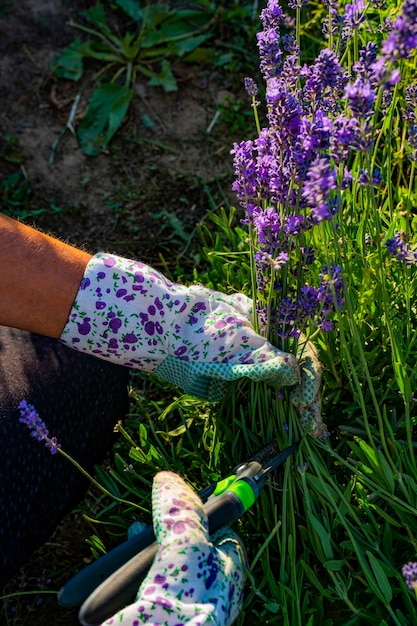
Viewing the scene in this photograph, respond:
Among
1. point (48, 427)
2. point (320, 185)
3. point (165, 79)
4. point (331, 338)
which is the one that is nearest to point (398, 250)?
point (320, 185)

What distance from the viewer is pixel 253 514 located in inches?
68.4

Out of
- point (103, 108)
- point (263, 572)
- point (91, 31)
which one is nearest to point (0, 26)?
point (91, 31)

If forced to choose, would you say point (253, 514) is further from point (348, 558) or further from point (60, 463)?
point (60, 463)

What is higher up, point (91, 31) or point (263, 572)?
point (91, 31)

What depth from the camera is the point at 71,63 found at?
9.97 ft

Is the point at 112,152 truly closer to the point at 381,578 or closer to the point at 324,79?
the point at 324,79

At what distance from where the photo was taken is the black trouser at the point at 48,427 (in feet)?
5.58

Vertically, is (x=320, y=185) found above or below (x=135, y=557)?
above

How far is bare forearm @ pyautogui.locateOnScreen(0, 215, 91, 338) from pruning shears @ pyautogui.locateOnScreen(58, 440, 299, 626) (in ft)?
1.71

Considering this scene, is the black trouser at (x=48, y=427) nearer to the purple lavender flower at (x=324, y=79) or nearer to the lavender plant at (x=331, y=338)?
the lavender plant at (x=331, y=338)

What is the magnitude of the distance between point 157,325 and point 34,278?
0.98 ft

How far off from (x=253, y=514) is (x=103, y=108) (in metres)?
1.86

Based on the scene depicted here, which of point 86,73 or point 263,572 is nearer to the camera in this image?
point 263,572

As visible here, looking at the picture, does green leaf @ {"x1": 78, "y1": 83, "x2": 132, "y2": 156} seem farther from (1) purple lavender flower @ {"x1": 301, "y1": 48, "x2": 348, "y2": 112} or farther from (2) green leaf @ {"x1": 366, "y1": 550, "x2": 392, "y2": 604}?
(2) green leaf @ {"x1": 366, "y1": 550, "x2": 392, "y2": 604}
